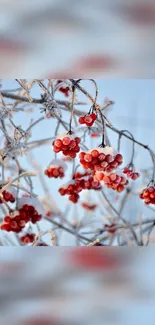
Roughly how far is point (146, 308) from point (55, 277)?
0.27 metres

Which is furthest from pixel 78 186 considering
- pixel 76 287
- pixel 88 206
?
pixel 76 287

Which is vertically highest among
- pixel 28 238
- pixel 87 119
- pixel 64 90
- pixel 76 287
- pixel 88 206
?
pixel 64 90

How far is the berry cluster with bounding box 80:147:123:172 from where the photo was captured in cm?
133

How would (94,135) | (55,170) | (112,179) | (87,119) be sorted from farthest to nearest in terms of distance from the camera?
(94,135)
(55,170)
(112,179)
(87,119)

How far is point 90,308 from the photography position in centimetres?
121

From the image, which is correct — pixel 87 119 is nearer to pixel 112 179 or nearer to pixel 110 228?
pixel 112 179
